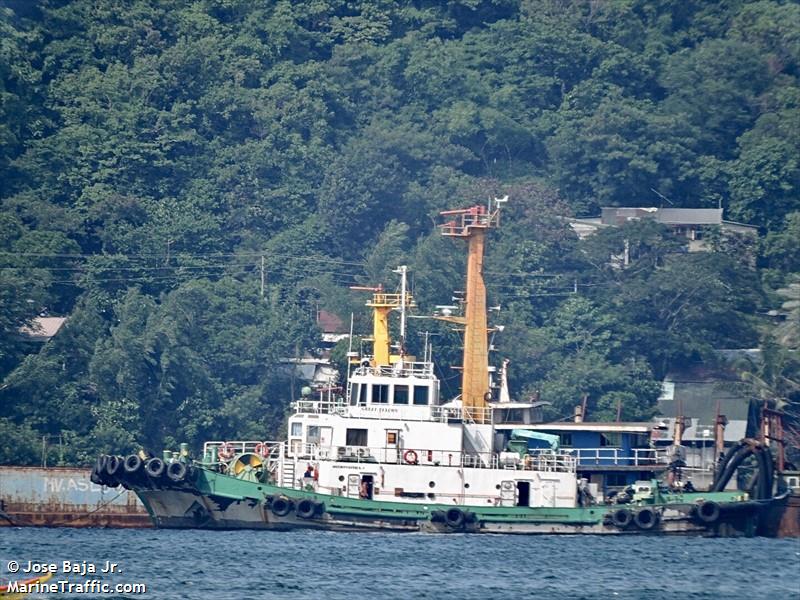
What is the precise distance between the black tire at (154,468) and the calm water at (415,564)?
156cm

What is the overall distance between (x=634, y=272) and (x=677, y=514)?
36546mm

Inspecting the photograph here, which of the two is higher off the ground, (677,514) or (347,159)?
(347,159)

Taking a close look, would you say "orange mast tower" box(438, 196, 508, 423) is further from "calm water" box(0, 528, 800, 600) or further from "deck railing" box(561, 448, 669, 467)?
"calm water" box(0, 528, 800, 600)

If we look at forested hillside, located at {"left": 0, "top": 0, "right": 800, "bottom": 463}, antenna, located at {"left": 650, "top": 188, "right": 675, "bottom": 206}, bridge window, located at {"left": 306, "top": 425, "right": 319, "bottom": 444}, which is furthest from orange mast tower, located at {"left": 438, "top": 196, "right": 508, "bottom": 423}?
antenna, located at {"left": 650, "top": 188, "right": 675, "bottom": 206}

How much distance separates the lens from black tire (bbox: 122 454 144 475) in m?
57.5

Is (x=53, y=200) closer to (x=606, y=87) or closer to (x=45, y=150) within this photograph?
(x=45, y=150)

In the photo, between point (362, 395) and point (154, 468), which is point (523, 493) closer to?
point (362, 395)

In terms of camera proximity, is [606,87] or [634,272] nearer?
[634,272]

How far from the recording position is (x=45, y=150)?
321ft

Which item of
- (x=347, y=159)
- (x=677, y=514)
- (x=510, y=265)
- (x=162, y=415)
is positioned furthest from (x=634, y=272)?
(x=677, y=514)

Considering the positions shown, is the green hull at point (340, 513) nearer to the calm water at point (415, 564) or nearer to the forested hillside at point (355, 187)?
the calm water at point (415, 564)

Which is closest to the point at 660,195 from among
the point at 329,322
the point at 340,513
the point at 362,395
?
the point at 329,322

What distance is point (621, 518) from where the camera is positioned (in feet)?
191

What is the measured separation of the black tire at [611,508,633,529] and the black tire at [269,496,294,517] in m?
8.38
